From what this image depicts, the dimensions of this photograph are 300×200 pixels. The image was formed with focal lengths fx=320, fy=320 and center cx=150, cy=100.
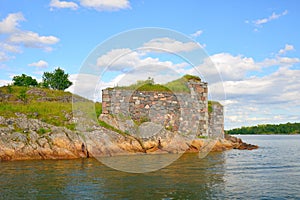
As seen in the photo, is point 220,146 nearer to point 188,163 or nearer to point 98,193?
point 188,163

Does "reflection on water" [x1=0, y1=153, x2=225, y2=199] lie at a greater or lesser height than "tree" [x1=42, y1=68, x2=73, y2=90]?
lesser

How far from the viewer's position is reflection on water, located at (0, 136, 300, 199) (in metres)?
15.7

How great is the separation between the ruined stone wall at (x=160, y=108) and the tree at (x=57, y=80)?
4839 cm

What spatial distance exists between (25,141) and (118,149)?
368 inches

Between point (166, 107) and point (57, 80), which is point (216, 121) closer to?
point (166, 107)

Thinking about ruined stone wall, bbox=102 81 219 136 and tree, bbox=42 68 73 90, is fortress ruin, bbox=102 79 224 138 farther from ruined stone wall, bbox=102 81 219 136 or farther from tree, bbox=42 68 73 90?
tree, bbox=42 68 73 90

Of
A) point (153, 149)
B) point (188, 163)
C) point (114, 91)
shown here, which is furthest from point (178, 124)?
point (188, 163)

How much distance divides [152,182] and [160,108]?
69.6ft

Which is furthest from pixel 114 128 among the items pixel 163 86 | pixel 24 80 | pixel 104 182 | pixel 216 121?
pixel 24 80

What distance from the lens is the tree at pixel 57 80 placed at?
83.5 meters

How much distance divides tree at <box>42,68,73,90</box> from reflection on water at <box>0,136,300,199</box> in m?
59.7

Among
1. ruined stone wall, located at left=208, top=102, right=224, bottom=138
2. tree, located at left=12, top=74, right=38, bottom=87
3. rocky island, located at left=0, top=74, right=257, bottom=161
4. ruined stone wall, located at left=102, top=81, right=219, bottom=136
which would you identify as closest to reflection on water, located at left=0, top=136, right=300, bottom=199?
rocky island, located at left=0, top=74, right=257, bottom=161

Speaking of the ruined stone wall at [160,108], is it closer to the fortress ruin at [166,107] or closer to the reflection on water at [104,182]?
the fortress ruin at [166,107]

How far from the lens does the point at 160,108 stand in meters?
39.6
